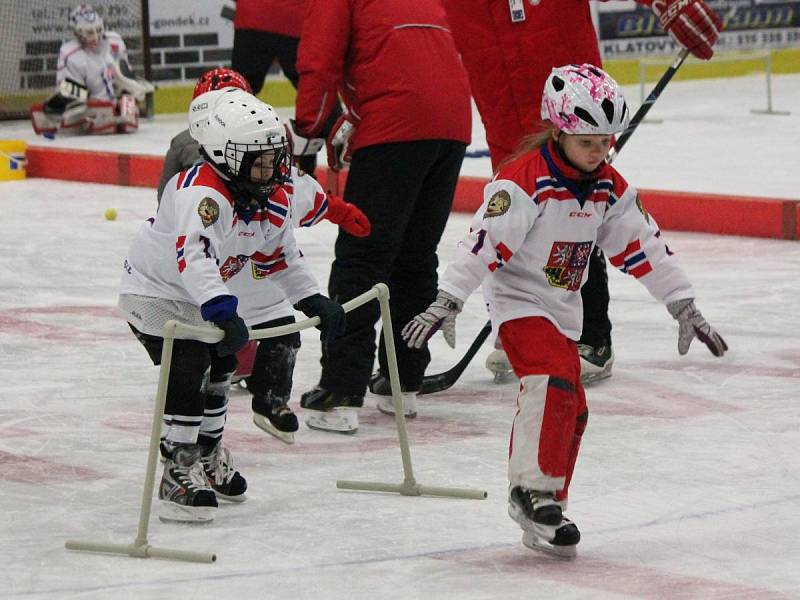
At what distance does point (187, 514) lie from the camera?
344cm

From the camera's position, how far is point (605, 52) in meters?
13.5

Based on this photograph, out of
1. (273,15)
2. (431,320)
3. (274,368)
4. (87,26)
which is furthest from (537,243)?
(87,26)

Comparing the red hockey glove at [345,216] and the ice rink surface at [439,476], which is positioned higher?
the red hockey glove at [345,216]

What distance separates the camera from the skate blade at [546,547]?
10.3 ft

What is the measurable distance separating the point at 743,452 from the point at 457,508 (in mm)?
850

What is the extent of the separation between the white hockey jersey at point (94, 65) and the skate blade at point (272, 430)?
751cm

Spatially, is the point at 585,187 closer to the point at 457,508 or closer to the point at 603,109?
the point at 603,109

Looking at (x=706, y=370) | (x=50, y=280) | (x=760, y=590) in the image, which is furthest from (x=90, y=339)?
(x=760, y=590)

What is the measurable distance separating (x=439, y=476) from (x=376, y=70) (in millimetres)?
1170

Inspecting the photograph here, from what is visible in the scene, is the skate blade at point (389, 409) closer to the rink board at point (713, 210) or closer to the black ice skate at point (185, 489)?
the black ice skate at point (185, 489)

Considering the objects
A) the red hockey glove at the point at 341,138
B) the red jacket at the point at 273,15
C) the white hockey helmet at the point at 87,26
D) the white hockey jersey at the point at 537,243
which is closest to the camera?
the white hockey jersey at the point at 537,243

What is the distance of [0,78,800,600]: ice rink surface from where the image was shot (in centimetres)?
306

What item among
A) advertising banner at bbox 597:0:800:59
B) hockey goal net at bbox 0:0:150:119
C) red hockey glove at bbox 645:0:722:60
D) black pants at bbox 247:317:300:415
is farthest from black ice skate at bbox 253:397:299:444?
advertising banner at bbox 597:0:800:59

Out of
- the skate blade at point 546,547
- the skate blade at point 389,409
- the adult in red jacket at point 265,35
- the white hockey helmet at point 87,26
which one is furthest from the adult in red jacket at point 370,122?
the white hockey helmet at point 87,26
